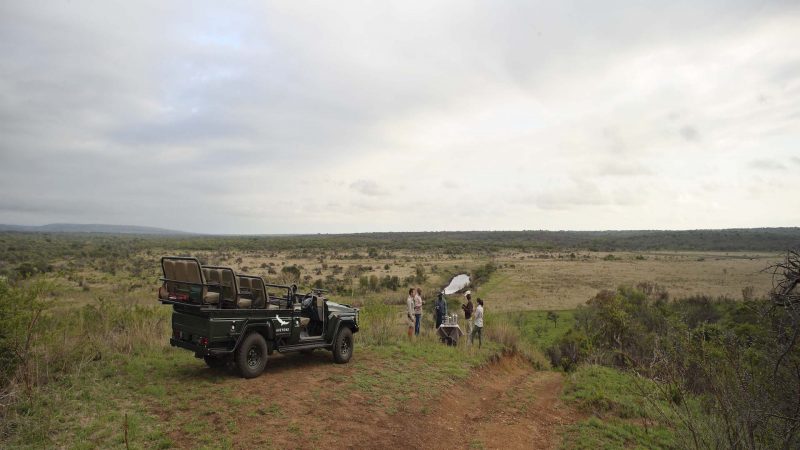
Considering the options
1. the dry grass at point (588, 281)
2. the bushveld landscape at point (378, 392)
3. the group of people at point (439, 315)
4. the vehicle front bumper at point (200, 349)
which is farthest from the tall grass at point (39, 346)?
the dry grass at point (588, 281)

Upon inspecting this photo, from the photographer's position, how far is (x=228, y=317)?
911 cm

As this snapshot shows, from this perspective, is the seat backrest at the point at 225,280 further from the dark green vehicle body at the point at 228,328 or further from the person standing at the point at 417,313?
the person standing at the point at 417,313

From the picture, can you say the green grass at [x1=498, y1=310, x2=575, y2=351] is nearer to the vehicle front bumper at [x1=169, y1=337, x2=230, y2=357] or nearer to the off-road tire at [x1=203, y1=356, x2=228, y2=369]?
the off-road tire at [x1=203, y1=356, x2=228, y2=369]

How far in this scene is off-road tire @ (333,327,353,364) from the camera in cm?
1158

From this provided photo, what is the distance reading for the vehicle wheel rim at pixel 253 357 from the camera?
9.66 meters

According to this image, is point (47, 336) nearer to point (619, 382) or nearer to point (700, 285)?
point (619, 382)

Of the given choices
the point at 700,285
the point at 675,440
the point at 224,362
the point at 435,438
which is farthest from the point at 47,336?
the point at 700,285

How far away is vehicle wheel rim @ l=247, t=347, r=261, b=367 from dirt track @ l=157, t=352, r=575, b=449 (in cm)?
37

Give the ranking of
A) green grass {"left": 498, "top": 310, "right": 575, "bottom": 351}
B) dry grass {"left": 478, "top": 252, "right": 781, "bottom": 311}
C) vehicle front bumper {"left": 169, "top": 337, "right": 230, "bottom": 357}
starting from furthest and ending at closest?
dry grass {"left": 478, "top": 252, "right": 781, "bottom": 311}
green grass {"left": 498, "top": 310, "right": 575, "bottom": 351}
vehicle front bumper {"left": 169, "top": 337, "right": 230, "bottom": 357}

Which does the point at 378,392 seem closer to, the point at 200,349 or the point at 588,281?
the point at 200,349

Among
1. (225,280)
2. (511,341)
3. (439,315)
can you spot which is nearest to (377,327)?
(439,315)

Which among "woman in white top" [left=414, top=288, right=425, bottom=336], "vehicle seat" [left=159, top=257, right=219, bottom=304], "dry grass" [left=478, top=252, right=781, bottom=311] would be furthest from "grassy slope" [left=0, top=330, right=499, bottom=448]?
"dry grass" [left=478, top=252, right=781, bottom=311]

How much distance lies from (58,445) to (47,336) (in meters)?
3.36

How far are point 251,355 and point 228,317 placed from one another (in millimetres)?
1085
